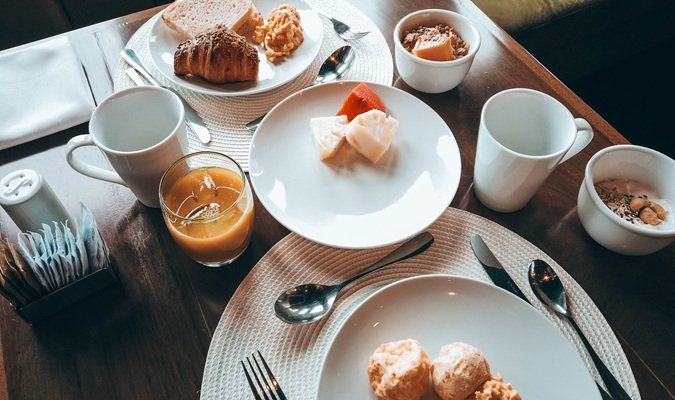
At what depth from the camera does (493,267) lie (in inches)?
29.0

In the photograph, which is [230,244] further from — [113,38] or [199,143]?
[113,38]

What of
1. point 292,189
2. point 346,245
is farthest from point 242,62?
point 346,245

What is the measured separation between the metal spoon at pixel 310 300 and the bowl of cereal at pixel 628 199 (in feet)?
1.02

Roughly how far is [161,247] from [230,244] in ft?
0.50

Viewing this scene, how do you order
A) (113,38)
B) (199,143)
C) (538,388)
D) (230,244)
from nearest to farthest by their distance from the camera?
(538,388) < (230,244) < (199,143) < (113,38)

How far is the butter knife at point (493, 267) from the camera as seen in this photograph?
713 millimetres

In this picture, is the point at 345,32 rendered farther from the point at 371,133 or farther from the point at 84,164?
the point at 84,164

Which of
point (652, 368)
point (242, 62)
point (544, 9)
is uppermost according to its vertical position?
point (242, 62)

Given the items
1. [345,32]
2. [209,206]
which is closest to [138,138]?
[209,206]

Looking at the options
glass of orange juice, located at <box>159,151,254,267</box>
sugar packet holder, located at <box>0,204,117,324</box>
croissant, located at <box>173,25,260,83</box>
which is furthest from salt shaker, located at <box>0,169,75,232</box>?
croissant, located at <box>173,25,260,83</box>

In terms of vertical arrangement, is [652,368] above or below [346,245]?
below

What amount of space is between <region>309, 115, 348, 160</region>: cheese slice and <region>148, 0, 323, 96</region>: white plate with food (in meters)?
0.17

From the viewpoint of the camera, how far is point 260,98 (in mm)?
1010

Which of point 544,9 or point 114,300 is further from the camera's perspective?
point 544,9
